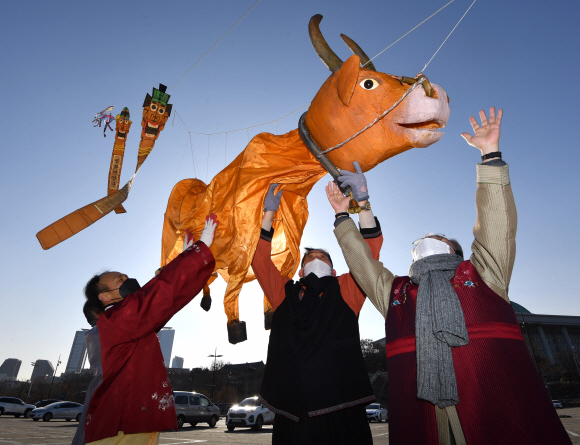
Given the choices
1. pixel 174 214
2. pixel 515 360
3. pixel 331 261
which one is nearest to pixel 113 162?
pixel 174 214

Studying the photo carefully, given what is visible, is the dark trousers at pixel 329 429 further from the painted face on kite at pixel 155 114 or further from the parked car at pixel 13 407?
the parked car at pixel 13 407

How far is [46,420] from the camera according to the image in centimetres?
1739

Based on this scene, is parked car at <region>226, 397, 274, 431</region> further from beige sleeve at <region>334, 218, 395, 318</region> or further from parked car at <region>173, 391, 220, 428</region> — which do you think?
beige sleeve at <region>334, 218, 395, 318</region>

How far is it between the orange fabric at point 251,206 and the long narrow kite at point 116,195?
783 mm

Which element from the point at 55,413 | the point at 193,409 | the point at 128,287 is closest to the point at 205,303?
the point at 128,287

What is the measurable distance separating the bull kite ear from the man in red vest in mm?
852

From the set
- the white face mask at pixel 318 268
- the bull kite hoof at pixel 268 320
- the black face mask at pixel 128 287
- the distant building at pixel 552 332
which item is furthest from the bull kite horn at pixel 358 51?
the distant building at pixel 552 332

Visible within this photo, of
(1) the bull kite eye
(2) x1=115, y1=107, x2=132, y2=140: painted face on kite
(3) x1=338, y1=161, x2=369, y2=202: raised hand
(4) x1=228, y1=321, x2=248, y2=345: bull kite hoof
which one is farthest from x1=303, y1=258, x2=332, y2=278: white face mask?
(2) x1=115, y1=107, x2=132, y2=140: painted face on kite

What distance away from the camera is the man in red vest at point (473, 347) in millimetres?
1457

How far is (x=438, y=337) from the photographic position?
64.7 inches

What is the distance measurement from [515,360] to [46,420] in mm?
22512

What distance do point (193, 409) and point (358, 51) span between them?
1525 cm

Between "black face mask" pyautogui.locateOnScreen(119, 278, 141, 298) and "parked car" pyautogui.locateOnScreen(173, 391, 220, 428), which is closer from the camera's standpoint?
"black face mask" pyautogui.locateOnScreen(119, 278, 141, 298)

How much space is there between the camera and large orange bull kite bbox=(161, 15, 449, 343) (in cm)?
247
